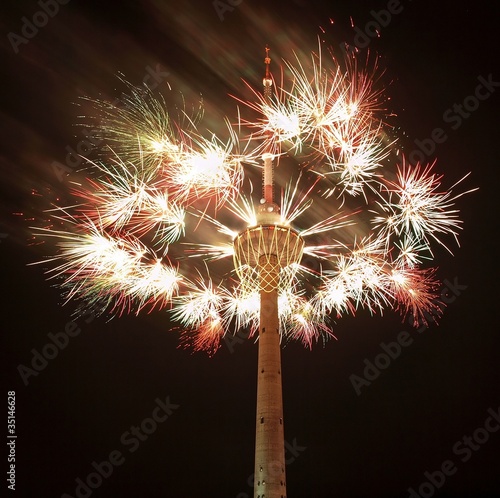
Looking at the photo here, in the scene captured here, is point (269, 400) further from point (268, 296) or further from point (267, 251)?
point (267, 251)

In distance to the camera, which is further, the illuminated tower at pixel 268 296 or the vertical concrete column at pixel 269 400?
the illuminated tower at pixel 268 296

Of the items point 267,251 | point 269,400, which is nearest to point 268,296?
point 267,251

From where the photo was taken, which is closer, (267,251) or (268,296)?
(268,296)

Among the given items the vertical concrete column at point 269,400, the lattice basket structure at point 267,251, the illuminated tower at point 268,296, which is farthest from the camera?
the lattice basket structure at point 267,251

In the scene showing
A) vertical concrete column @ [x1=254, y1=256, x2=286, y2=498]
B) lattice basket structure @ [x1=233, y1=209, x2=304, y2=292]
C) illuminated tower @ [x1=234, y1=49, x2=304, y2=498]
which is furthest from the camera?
lattice basket structure @ [x1=233, y1=209, x2=304, y2=292]

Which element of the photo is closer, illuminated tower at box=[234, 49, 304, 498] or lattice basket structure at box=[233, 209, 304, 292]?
illuminated tower at box=[234, 49, 304, 498]

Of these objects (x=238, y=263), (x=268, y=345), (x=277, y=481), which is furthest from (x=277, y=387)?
(x=238, y=263)

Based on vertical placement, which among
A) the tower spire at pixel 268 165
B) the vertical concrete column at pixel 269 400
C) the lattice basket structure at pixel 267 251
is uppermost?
the tower spire at pixel 268 165

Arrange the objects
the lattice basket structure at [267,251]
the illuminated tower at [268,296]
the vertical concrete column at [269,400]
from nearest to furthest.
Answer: the vertical concrete column at [269,400] < the illuminated tower at [268,296] < the lattice basket structure at [267,251]
